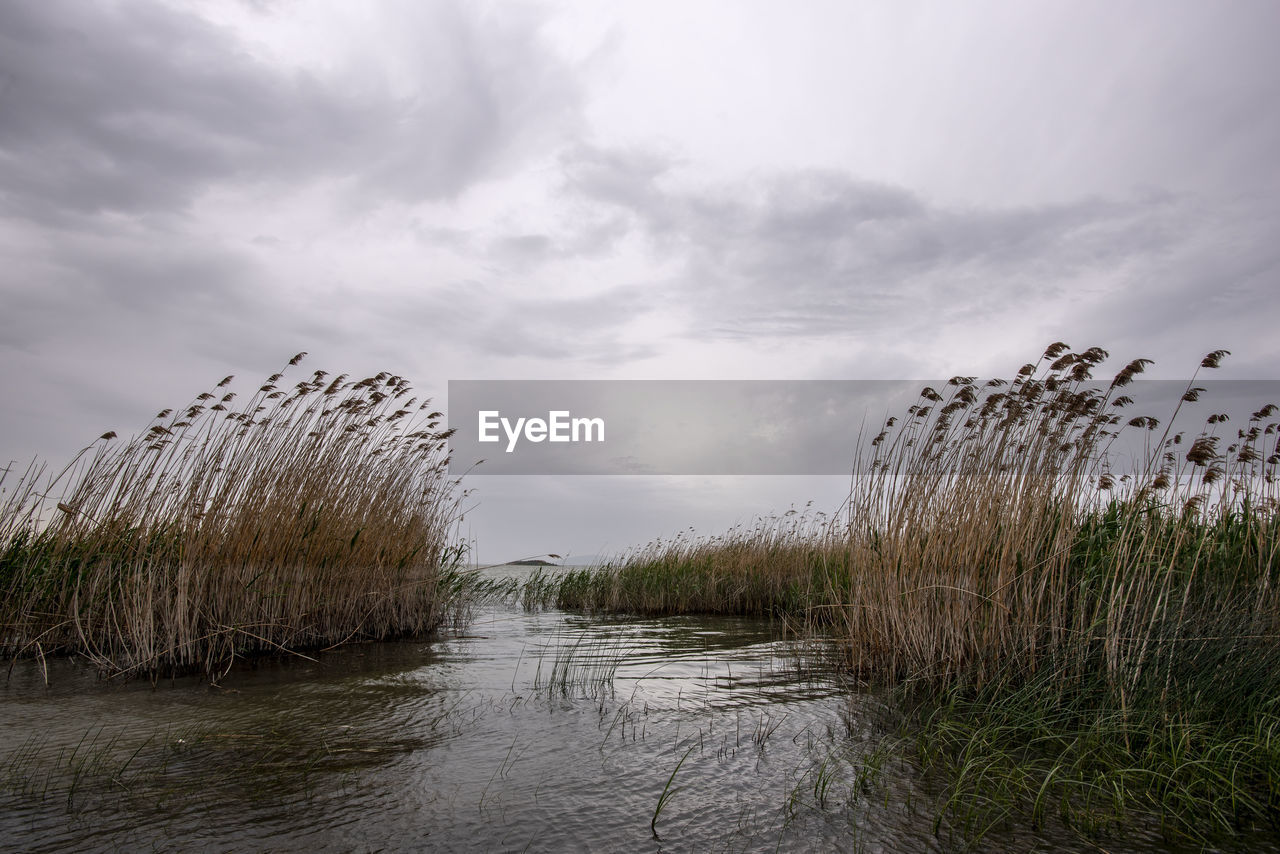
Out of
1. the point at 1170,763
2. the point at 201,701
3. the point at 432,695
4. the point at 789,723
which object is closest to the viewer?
the point at 1170,763

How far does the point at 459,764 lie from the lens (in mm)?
3965

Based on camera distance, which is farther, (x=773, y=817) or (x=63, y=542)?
(x=63, y=542)

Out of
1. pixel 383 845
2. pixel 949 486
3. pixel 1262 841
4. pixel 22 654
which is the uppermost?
pixel 949 486

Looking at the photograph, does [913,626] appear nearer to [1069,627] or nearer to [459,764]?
[1069,627]

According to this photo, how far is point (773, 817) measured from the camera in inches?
127

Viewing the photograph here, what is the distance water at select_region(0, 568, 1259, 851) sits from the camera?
9.95ft

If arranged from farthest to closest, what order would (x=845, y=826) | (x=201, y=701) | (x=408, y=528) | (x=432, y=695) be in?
1. (x=408, y=528)
2. (x=432, y=695)
3. (x=201, y=701)
4. (x=845, y=826)

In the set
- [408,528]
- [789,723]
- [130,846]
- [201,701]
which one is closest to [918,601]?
[789,723]

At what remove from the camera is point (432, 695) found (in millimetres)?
5715

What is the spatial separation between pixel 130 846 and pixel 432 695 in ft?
9.58

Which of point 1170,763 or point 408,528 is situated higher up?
point 408,528

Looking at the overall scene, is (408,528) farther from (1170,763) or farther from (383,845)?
(1170,763)

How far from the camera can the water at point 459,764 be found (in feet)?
9.95

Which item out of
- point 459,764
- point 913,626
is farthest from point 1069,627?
point 459,764
